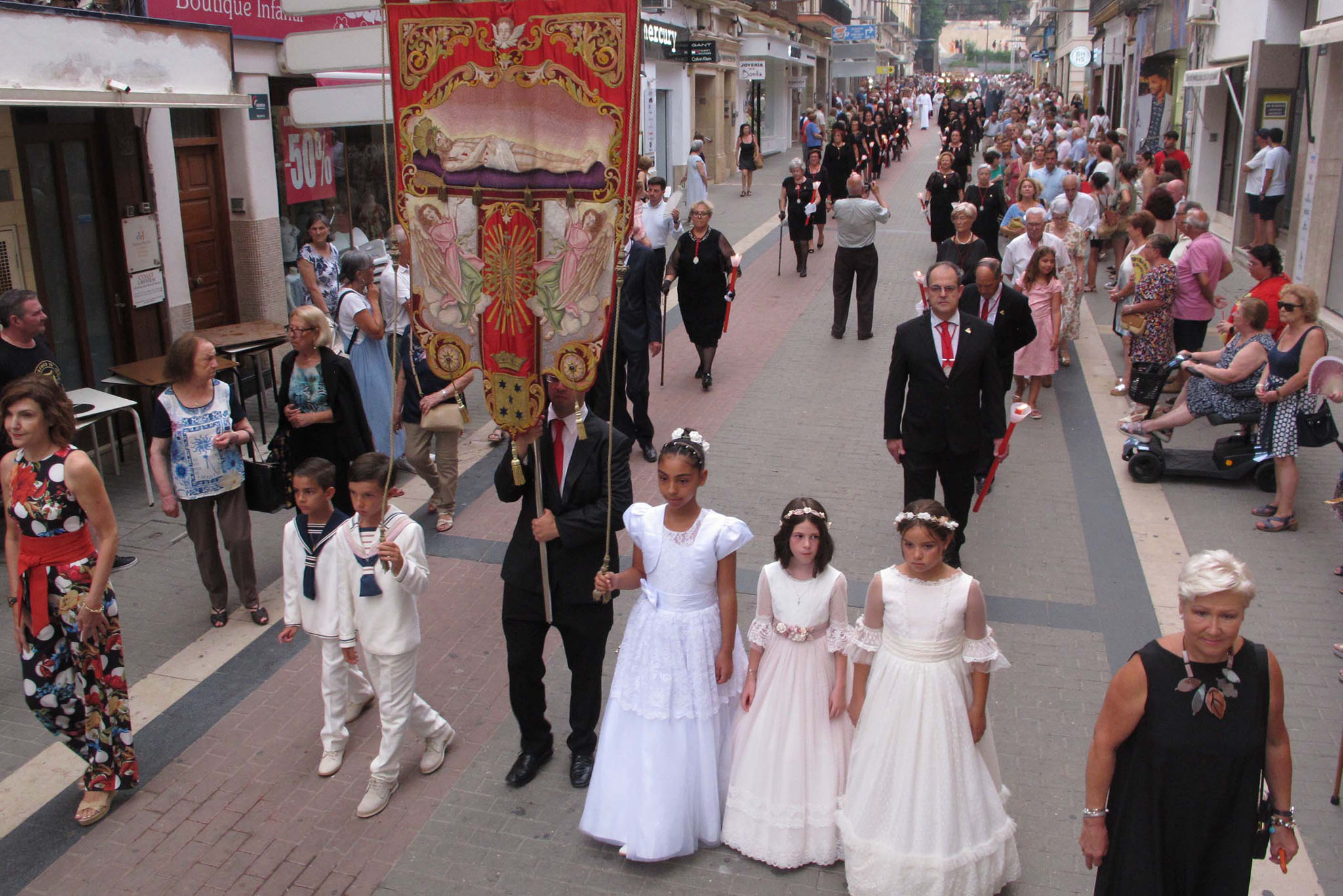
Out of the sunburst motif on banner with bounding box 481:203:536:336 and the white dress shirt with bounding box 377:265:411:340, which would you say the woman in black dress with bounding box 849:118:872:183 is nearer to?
the white dress shirt with bounding box 377:265:411:340

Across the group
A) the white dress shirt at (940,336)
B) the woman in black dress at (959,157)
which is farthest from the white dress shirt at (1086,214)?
the white dress shirt at (940,336)

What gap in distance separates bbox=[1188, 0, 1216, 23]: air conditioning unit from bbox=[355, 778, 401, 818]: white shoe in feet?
64.1

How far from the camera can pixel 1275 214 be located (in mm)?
16719

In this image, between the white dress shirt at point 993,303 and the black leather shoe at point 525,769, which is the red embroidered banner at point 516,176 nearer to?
the black leather shoe at point 525,769

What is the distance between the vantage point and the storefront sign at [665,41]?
21953 millimetres

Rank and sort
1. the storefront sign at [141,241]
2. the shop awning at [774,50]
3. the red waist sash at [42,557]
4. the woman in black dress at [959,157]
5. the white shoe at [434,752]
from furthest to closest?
the shop awning at [774,50] → the woman in black dress at [959,157] → the storefront sign at [141,241] → the white shoe at [434,752] → the red waist sash at [42,557]

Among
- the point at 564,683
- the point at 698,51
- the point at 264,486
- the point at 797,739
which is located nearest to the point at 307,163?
the point at 264,486

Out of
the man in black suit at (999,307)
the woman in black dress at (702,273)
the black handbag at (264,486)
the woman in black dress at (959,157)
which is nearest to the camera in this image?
the black handbag at (264,486)

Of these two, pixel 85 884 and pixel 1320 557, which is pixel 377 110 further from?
pixel 1320 557

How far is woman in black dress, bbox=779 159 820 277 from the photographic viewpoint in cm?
1611

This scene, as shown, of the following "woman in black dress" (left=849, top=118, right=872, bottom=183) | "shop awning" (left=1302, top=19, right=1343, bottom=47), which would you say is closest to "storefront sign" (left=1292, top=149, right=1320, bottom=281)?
"shop awning" (left=1302, top=19, right=1343, bottom=47)

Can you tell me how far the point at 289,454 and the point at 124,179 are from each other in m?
4.56

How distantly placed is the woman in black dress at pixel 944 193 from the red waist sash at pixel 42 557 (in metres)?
12.0

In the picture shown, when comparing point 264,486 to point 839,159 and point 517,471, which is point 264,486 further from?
point 839,159
